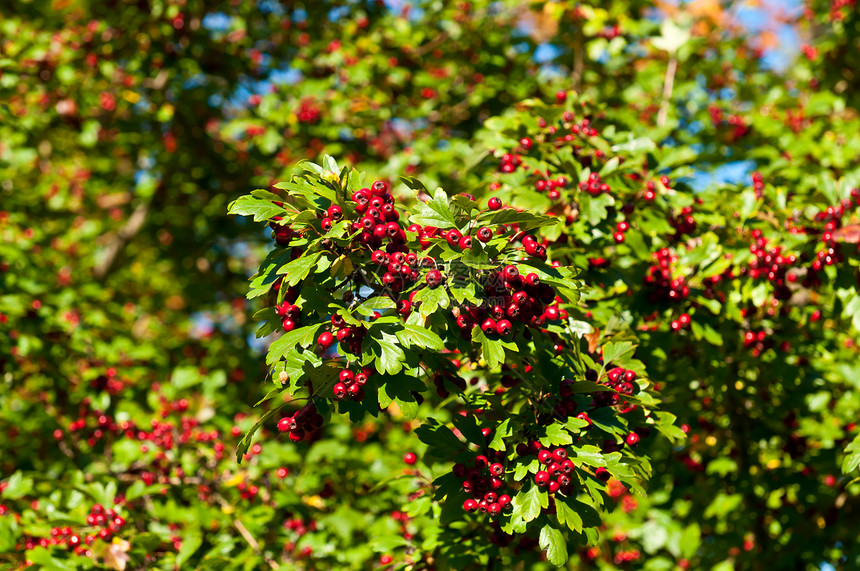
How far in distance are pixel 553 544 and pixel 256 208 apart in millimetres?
1723

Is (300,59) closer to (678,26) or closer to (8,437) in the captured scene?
(678,26)

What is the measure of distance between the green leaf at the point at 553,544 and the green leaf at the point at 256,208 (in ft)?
5.30

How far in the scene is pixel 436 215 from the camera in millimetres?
2553

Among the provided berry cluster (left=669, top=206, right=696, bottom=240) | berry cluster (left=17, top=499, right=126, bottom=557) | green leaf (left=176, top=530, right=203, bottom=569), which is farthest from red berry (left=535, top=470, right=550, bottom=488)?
berry cluster (left=17, top=499, right=126, bottom=557)

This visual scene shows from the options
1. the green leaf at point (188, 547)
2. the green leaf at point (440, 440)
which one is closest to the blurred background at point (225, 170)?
the green leaf at point (188, 547)

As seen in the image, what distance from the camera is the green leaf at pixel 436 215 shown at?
252cm

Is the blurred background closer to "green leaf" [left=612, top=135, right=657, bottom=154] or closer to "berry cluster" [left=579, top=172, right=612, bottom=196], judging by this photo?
"green leaf" [left=612, top=135, right=657, bottom=154]

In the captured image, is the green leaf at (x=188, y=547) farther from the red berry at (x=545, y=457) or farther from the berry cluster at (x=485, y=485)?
the red berry at (x=545, y=457)

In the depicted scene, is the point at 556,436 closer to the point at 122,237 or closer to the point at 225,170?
the point at 225,170

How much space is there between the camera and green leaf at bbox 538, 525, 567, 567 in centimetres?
252

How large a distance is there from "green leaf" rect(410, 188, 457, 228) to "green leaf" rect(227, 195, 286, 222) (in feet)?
1.75

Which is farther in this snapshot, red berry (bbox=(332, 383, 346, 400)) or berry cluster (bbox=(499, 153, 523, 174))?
berry cluster (bbox=(499, 153, 523, 174))

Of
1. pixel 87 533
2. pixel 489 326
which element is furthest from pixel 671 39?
pixel 87 533

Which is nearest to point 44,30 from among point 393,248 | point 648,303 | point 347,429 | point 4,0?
point 4,0
